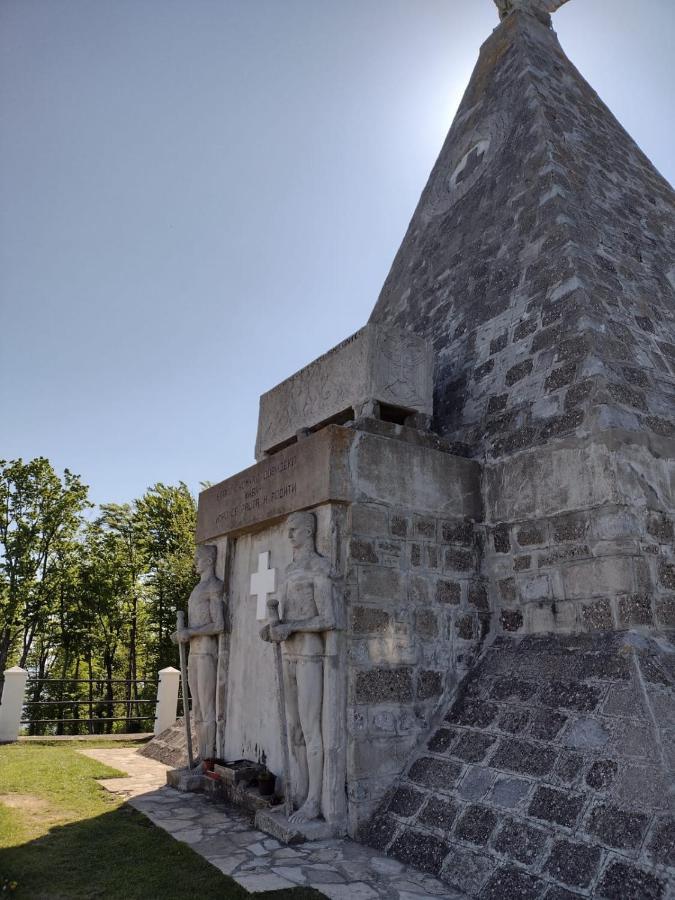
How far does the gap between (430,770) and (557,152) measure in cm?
597

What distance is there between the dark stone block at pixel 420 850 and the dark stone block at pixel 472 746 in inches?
21.3

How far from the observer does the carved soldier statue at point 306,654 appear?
4.12 metres

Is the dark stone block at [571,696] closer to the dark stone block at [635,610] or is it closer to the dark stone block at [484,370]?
the dark stone block at [635,610]

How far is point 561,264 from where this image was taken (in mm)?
5492

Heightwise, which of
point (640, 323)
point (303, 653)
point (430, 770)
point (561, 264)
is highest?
point (561, 264)

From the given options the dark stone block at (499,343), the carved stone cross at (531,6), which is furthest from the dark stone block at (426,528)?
the carved stone cross at (531,6)

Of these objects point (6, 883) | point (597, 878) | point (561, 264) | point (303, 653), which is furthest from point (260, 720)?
point (561, 264)

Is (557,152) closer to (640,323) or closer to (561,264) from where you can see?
(561,264)

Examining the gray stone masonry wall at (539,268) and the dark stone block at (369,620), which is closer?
the dark stone block at (369,620)

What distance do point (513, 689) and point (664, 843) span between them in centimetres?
150

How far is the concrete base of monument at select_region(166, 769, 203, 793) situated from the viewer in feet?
17.7

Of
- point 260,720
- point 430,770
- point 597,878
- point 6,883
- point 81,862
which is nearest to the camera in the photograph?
point 597,878

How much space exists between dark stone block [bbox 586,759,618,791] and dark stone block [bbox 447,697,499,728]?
88cm

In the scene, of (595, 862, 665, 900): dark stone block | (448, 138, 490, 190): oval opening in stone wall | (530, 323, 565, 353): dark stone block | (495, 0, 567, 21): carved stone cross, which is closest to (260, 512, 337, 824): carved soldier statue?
(595, 862, 665, 900): dark stone block
